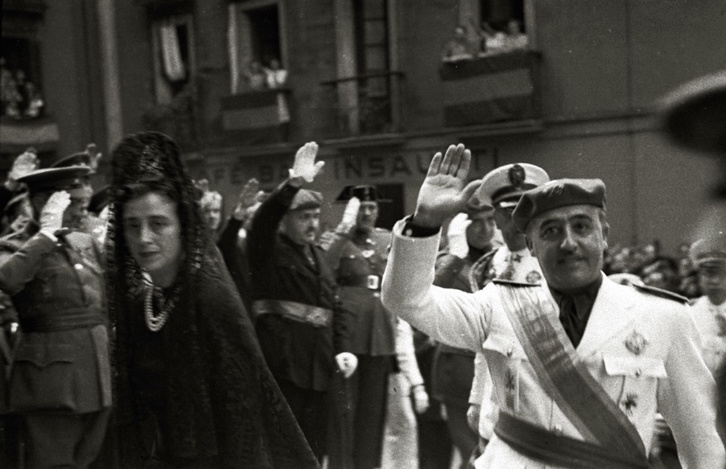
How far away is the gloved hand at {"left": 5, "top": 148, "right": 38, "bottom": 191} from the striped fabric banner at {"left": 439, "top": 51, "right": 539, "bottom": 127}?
2689 mm

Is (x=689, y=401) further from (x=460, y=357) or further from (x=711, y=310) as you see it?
(x=460, y=357)

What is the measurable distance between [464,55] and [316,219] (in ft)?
4.50

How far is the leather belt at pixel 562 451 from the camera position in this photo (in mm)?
2660

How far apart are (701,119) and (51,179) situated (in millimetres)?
5017

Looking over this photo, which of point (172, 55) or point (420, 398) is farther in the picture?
point (172, 55)

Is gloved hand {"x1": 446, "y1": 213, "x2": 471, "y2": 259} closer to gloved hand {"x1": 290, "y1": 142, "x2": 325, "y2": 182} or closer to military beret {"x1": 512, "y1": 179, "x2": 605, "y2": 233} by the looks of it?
gloved hand {"x1": 290, "y1": 142, "x2": 325, "y2": 182}

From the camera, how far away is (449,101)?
251 inches

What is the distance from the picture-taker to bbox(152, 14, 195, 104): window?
20.9ft

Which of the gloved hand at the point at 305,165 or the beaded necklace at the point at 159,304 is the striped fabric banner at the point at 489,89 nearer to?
the gloved hand at the point at 305,165

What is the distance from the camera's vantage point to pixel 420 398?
615 centimetres

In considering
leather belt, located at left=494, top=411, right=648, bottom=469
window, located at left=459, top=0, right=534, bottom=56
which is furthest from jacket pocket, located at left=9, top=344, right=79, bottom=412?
leather belt, located at left=494, top=411, right=648, bottom=469

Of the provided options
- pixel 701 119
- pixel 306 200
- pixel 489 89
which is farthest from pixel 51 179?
pixel 701 119

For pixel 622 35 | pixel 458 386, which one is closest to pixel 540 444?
pixel 458 386

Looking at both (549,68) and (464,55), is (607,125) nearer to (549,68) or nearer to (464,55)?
(549,68)
